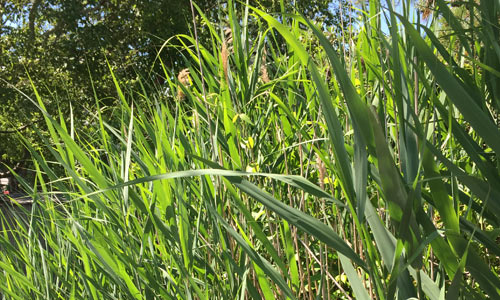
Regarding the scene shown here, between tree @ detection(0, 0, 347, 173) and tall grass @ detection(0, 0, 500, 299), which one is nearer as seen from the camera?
tall grass @ detection(0, 0, 500, 299)

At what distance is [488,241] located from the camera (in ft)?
2.52

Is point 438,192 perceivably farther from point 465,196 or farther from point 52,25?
point 52,25

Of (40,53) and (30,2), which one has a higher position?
(30,2)

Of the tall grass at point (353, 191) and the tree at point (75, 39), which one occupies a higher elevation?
the tree at point (75, 39)

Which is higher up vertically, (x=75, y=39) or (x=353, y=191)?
(x=75, y=39)

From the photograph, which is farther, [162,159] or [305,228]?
[162,159]

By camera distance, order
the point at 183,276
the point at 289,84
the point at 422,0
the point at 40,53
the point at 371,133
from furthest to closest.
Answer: the point at 40,53, the point at 289,84, the point at 422,0, the point at 183,276, the point at 371,133

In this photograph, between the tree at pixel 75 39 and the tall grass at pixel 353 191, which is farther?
the tree at pixel 75 39

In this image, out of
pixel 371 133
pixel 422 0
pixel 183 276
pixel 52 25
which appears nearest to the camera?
pixel 371 133

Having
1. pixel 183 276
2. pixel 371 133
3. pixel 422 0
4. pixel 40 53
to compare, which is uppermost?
pixel 40 53

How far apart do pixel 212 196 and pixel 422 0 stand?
2.00 ft

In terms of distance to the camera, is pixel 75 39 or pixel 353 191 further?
pixel 75 39

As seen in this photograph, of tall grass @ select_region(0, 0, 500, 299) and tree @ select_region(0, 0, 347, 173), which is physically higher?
tree @ select_region(0, 0, 347, 173)

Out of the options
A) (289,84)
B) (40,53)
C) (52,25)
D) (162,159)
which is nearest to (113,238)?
(162,159)
